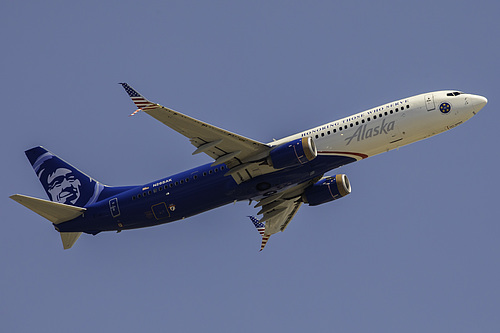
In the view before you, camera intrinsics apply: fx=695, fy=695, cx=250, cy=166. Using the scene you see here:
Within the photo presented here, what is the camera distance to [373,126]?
52000mm

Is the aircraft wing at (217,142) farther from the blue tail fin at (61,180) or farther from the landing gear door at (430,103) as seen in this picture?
the blue tail fin at (61,180)

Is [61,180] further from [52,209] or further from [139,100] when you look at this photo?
[139,100]

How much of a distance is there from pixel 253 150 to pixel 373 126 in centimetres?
916

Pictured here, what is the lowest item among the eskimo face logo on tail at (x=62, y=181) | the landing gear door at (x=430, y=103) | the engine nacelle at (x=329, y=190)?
the engine nacelle at (x=329, y=190)

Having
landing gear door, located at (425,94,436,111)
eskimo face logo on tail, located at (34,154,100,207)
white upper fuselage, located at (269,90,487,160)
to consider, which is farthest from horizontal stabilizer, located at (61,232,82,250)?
landing gear door, located at (425,94,436,111)

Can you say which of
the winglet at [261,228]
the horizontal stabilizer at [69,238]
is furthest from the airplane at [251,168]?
the winglet at [261,228]

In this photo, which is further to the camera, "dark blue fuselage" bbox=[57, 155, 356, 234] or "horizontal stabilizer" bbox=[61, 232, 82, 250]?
"horizontal stabilizer" bbox=[61, 232, 82, 250]

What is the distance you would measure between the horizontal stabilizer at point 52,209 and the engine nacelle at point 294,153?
17.4m

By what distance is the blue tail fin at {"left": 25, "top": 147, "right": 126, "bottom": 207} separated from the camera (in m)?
59.8

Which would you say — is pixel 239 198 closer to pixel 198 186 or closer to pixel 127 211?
pixel 198 186

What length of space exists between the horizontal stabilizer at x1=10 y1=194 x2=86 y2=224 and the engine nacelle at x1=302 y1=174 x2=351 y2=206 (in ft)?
63.3

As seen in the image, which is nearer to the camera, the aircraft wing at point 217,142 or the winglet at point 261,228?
the aircraft wing at point 217,142

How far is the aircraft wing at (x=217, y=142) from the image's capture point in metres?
47.1

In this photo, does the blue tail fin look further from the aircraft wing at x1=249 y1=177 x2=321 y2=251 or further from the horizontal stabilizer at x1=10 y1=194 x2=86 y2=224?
the aircraft wing at x1=249 y1=177 x2=321 y2=251
